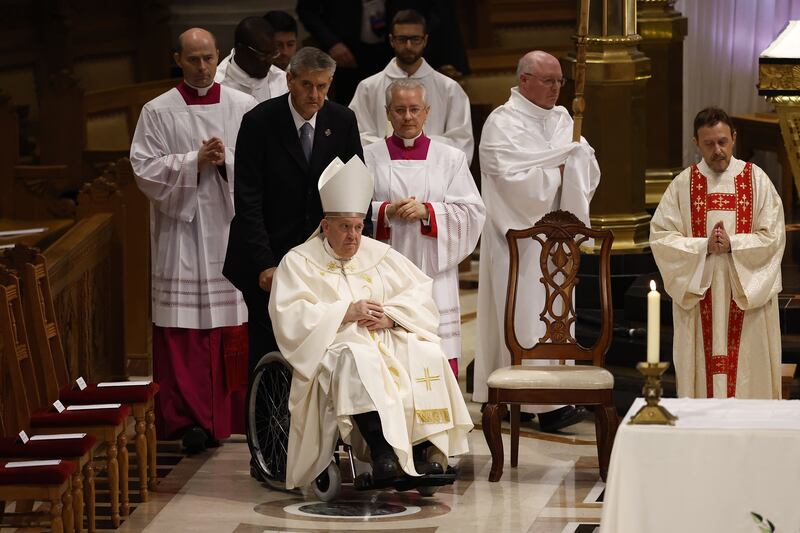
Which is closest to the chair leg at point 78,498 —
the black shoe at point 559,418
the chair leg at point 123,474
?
the chair leg at point 123,474

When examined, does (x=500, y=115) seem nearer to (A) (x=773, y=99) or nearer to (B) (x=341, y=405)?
(B) (x=341, y=405)

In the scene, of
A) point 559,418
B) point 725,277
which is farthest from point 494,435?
point 725,277

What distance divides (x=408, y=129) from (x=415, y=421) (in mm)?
1516

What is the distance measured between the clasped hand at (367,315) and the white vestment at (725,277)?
1.25m

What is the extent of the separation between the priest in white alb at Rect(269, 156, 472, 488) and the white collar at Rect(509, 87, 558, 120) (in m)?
1.58

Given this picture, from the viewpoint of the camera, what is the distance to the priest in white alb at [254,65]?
Answer: 8.36 metres

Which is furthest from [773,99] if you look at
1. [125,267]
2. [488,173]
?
[125,267]

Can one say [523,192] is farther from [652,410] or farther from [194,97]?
[652,410]

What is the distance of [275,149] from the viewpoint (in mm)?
7355

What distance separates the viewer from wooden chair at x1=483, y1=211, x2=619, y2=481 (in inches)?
282

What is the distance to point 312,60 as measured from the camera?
7.14 m

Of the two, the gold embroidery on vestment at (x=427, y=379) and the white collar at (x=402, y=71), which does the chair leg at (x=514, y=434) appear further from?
the white collar at (x=402, y=71)

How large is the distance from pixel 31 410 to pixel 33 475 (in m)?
1.00

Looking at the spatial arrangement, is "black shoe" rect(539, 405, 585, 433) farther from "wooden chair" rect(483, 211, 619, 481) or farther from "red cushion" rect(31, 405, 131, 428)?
"red cushion" rect(31, 405, 131, 428)
